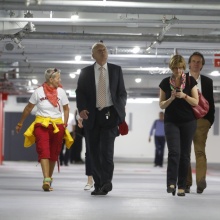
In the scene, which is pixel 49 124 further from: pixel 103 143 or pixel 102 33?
pixel 102 33

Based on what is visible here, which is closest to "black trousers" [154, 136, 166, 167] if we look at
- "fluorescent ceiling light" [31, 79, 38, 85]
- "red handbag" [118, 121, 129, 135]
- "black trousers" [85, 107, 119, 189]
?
"fluorescent ceiling light" [31, 79, 38, 85]

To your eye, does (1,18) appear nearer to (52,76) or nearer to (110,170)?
(52,76)

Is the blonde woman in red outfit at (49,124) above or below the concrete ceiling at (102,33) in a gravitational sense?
below

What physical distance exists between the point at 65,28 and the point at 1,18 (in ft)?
14.5

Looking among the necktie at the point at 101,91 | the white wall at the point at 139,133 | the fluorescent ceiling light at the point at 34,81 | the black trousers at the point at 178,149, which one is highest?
the necktie at the point at 101,91

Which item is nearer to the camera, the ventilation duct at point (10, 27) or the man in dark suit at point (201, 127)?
the man in dark suit at point (201, 127)

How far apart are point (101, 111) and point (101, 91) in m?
0.23

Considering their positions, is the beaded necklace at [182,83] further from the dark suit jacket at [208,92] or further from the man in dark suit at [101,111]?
the dark suit jacket at [208,92]

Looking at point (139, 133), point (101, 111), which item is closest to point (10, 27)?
point (101, 111)

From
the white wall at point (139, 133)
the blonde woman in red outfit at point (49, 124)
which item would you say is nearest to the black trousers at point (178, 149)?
the blonde woman in red outfit at point (49, 124)

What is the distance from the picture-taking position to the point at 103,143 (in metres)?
8.12

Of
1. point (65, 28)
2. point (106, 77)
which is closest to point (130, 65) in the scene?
point (65, 28)

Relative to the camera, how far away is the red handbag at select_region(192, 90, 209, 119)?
8312 mm

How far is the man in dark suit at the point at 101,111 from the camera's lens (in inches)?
319
